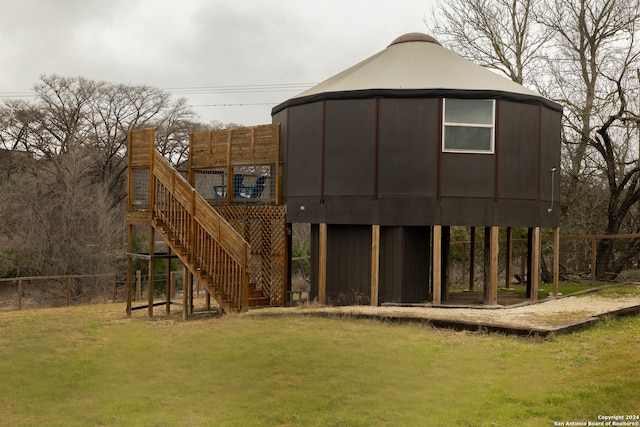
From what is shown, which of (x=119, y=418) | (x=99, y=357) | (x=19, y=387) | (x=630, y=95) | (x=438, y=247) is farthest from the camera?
(x=630, y=95)

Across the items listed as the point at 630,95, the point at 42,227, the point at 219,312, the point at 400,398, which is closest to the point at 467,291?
the point at 219,312

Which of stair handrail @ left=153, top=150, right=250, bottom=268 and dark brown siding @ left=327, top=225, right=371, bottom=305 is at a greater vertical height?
stair handrail @ left=153, top=150, right=250, bottom=268

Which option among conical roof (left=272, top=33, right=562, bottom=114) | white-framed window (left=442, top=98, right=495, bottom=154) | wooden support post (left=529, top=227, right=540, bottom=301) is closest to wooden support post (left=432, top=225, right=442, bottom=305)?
white-framed window (left=442, top=98, right=495, bottom=154)

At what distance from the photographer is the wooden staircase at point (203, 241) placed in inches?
525

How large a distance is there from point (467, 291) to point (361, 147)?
675 centimetres

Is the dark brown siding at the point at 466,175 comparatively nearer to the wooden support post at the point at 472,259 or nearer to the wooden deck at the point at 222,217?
the wooden deck at the point at 222,217

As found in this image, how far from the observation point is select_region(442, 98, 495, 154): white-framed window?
44.1 ft

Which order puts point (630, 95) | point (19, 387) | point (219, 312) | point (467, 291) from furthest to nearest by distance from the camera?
point (630, 95) < point (467, 291) < point (219, 312) < point (19, 387)

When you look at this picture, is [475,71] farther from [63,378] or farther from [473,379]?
[63,378]

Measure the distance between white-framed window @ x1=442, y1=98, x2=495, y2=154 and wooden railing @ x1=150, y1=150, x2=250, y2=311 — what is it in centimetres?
485

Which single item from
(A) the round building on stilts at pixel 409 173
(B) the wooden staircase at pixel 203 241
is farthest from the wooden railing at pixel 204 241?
(A) the round building on stilts at pixel 409 173

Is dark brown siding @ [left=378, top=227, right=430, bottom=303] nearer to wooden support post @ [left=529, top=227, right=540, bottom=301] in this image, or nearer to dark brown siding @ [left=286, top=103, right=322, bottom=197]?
dark brown siding @ [left=286, top=103, right=322, bottom=197]

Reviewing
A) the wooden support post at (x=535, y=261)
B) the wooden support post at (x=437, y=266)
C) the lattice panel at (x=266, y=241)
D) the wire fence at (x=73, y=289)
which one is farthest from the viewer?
the wire fence at (x=73, y=289)

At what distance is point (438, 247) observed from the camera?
42.8ft
